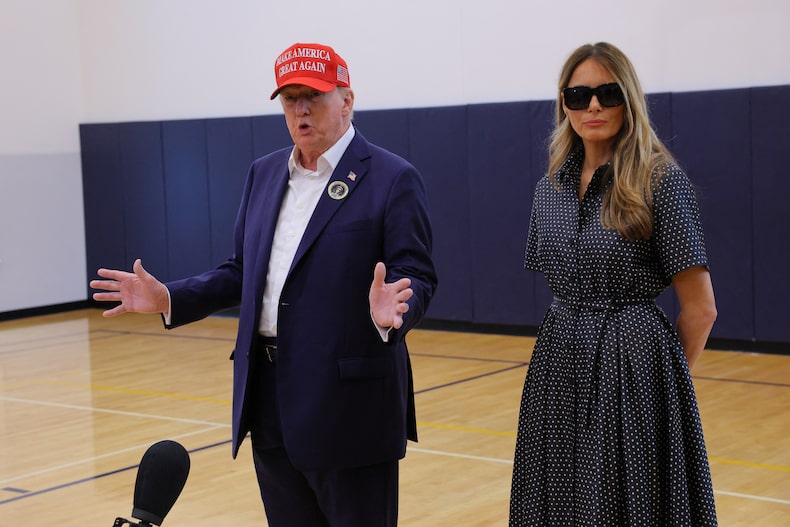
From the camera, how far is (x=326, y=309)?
8.32 feet

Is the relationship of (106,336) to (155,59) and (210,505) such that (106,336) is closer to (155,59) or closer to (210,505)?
(155,59)

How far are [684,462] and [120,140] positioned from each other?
1005 cm

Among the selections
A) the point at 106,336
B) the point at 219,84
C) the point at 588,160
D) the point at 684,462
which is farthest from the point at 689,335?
the point at 219,84

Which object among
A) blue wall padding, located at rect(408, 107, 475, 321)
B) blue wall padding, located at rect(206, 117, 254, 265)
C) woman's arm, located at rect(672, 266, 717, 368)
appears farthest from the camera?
blue wall padding, located at rect(206, 117, 254, 265)

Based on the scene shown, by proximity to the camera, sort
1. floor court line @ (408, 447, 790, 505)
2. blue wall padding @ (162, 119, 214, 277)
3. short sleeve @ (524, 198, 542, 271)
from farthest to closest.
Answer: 1. blue wall padding @ (162, 119, 214, 277)
2. floor court line @ (408, 447, 790, 505)
3. short sleeve @ (524, 198, 542, 271)

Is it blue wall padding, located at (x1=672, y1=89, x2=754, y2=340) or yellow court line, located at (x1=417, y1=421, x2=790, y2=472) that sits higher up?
blue wall padding, located at (x1=672, y1=89, x2=754, y2=340)

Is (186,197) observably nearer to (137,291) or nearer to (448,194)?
(448,194)

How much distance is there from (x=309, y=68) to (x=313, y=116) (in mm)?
113

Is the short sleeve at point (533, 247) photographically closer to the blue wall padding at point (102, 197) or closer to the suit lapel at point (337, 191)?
the suit lapel at point (337, 191)

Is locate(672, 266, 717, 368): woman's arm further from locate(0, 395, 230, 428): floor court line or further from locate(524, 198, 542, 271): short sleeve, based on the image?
locate(0, 395, 230, 428): floor court line

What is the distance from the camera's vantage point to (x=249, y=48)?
10.7m

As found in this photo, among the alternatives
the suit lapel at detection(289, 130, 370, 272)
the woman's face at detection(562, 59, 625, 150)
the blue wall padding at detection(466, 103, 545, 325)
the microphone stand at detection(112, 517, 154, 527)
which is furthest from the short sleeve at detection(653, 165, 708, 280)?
the blue wall padding at detection(466, 103, 545, 325)

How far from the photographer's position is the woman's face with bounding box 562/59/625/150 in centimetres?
250

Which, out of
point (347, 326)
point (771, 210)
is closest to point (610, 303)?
point (347, 326)
